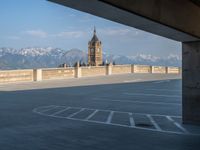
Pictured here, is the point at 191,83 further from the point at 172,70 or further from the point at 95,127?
the point at 172,70

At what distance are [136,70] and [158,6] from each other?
177ft

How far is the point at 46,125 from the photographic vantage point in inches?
531

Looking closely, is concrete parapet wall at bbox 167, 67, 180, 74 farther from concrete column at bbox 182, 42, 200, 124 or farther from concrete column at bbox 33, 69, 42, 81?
concrete column at bbox 182, 42, 200, 124

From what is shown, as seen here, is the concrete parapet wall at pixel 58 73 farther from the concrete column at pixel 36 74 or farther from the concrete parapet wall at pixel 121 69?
the concrete parapet wall at pixel 121 69

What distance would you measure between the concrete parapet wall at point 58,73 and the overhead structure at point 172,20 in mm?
31273

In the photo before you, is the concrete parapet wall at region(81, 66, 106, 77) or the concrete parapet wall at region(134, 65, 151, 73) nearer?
the concrete parapet wall at region(81, 66, 106, 77)

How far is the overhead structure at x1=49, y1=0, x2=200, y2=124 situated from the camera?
8.32m

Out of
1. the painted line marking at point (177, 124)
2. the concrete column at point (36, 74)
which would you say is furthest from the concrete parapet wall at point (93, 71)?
the painted line marking at point (177, 124)

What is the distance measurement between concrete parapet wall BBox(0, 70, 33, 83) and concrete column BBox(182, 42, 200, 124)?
1075 inches

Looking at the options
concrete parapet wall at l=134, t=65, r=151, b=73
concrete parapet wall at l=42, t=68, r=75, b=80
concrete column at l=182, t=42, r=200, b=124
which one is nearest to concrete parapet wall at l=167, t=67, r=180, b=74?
concrete parapet wall at l=134, t=65, r=151, b=73

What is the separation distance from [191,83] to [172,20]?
3.71 metres

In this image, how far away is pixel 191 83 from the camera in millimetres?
13953

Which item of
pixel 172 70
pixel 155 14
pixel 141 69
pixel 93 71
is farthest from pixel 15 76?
pixel 172 70

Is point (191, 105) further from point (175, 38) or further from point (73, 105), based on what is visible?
point (73, 105)
